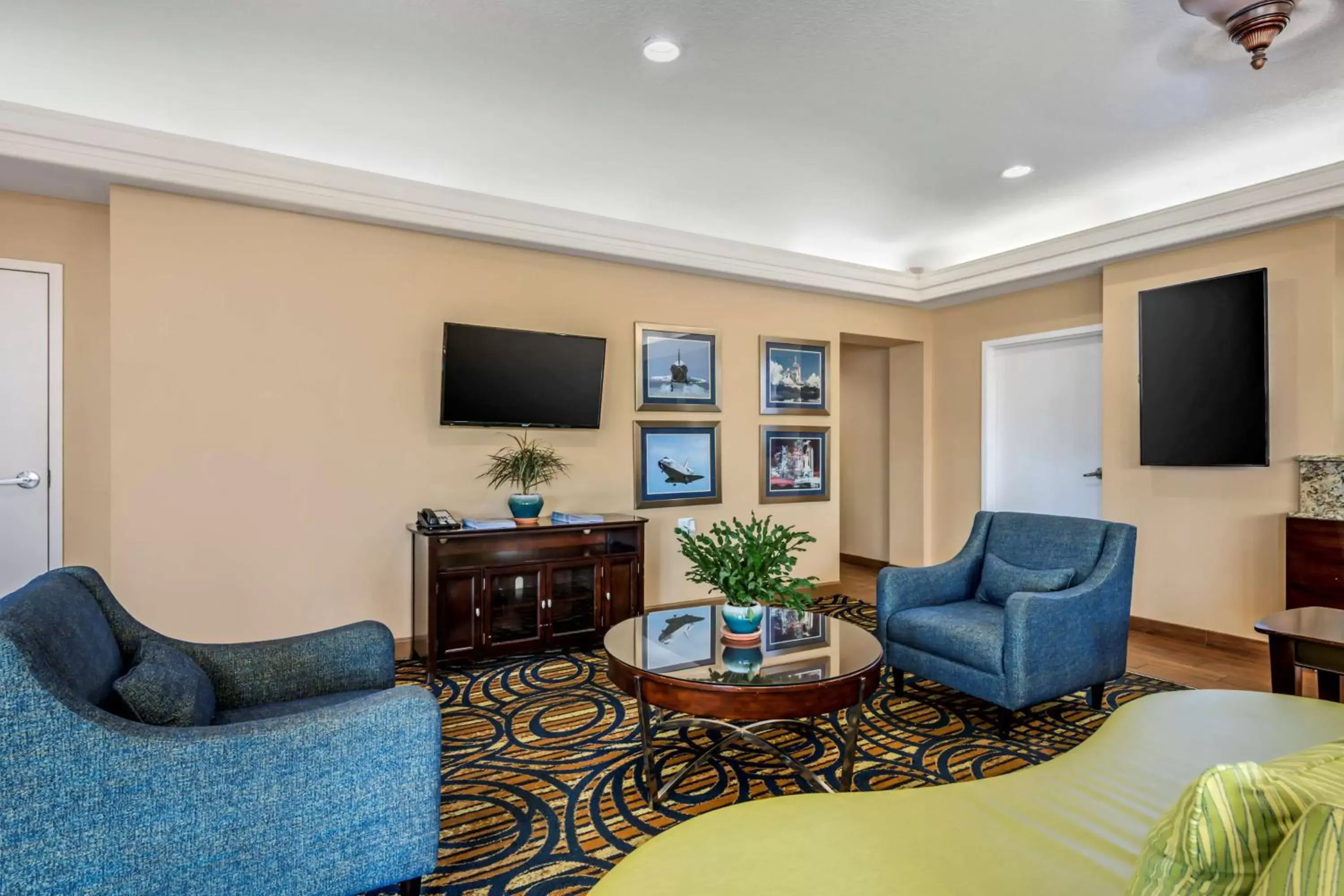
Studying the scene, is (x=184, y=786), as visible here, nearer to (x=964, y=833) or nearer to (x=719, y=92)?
(x=964, y=833)

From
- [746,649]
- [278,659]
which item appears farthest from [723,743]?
[278,659]

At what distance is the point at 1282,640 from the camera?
2602 mm

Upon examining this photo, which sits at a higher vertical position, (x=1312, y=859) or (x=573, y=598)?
(x=1312, y=859)

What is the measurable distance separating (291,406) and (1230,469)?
5650 mm

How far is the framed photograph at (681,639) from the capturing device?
243 cm

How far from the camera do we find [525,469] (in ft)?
14.1

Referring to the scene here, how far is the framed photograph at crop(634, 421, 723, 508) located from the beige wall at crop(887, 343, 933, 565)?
2.35 meters

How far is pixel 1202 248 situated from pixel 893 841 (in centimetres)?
485

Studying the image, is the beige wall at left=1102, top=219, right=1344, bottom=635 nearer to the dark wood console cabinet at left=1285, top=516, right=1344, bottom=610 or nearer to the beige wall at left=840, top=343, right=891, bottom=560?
the dark wood console cabinet at left=1285, top=516, right=1344, bottom=610

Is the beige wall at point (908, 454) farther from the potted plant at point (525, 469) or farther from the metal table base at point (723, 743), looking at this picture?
the metal table base at point (723, 743)

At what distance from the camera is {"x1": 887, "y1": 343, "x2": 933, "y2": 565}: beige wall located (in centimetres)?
646

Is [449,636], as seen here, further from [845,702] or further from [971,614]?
[971,614]

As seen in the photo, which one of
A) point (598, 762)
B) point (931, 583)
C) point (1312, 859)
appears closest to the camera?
point (1312, 859)

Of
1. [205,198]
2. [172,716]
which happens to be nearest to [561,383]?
[205,198]
